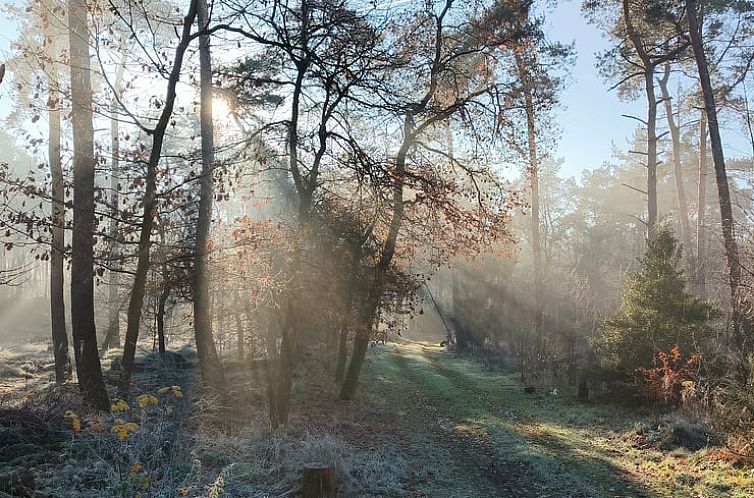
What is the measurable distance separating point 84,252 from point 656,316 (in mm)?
11548

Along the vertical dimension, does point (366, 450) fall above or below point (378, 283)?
below

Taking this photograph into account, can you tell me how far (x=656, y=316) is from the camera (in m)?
12.1

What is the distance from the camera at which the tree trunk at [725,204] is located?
1145 centimetres

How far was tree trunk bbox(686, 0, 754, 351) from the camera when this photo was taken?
11453 millimetres

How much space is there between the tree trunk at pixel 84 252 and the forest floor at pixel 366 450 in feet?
1.74

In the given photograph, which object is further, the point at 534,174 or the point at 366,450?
the point at 534,174

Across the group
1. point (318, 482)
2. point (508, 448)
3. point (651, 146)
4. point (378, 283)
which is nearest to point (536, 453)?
point (508, 448)

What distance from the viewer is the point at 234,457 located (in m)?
7.60

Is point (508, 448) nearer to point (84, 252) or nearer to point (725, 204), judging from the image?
point (84, 252)

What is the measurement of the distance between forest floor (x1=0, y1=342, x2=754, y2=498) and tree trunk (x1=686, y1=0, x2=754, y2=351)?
3.07 m

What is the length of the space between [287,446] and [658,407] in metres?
7.79

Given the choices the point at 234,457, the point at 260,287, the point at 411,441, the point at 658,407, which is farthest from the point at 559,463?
the point at 260,287

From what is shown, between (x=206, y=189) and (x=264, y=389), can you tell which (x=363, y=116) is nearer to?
(x=206, y=189)

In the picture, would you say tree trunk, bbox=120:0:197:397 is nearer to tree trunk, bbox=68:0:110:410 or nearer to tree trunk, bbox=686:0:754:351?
tree trunk, bbox=68:0:110:410
